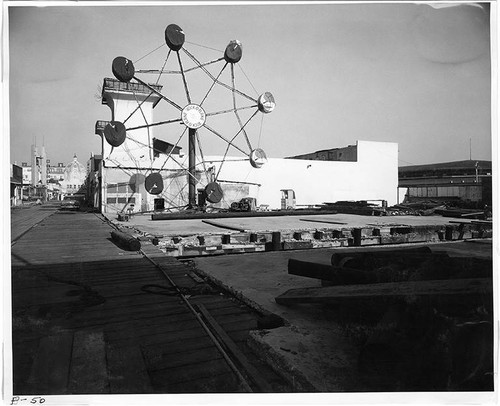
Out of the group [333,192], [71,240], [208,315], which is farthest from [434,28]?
[333,192]

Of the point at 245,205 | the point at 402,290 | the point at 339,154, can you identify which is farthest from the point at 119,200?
the point at 339,154

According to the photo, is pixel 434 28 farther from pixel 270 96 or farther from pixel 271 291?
pixel 270 96

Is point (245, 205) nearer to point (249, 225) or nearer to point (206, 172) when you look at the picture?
point (206, 172)

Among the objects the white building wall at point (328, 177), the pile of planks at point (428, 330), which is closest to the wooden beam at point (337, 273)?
the pile of planks at point (428, 330)

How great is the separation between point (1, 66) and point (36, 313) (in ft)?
9.61

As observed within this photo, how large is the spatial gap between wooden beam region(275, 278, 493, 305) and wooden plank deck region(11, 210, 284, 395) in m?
0.89

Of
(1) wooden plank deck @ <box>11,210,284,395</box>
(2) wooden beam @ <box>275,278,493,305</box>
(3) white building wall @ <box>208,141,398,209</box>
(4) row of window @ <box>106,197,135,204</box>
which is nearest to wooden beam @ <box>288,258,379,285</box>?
(2) wooden beam @ <box>275,278,493,305</box>

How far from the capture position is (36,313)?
4301 millimetres

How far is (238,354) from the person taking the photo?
3.23 metres

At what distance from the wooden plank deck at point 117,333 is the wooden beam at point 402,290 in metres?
0.89

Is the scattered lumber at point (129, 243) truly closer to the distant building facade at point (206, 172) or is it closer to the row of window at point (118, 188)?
the distant building facade at point (206, 172)

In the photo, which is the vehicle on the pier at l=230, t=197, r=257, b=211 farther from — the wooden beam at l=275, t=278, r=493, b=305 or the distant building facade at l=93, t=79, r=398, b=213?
the wooden beam at l=275, t=278, r=493, b=305

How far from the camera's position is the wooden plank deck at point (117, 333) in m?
3.01

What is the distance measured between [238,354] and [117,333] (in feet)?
4.70
